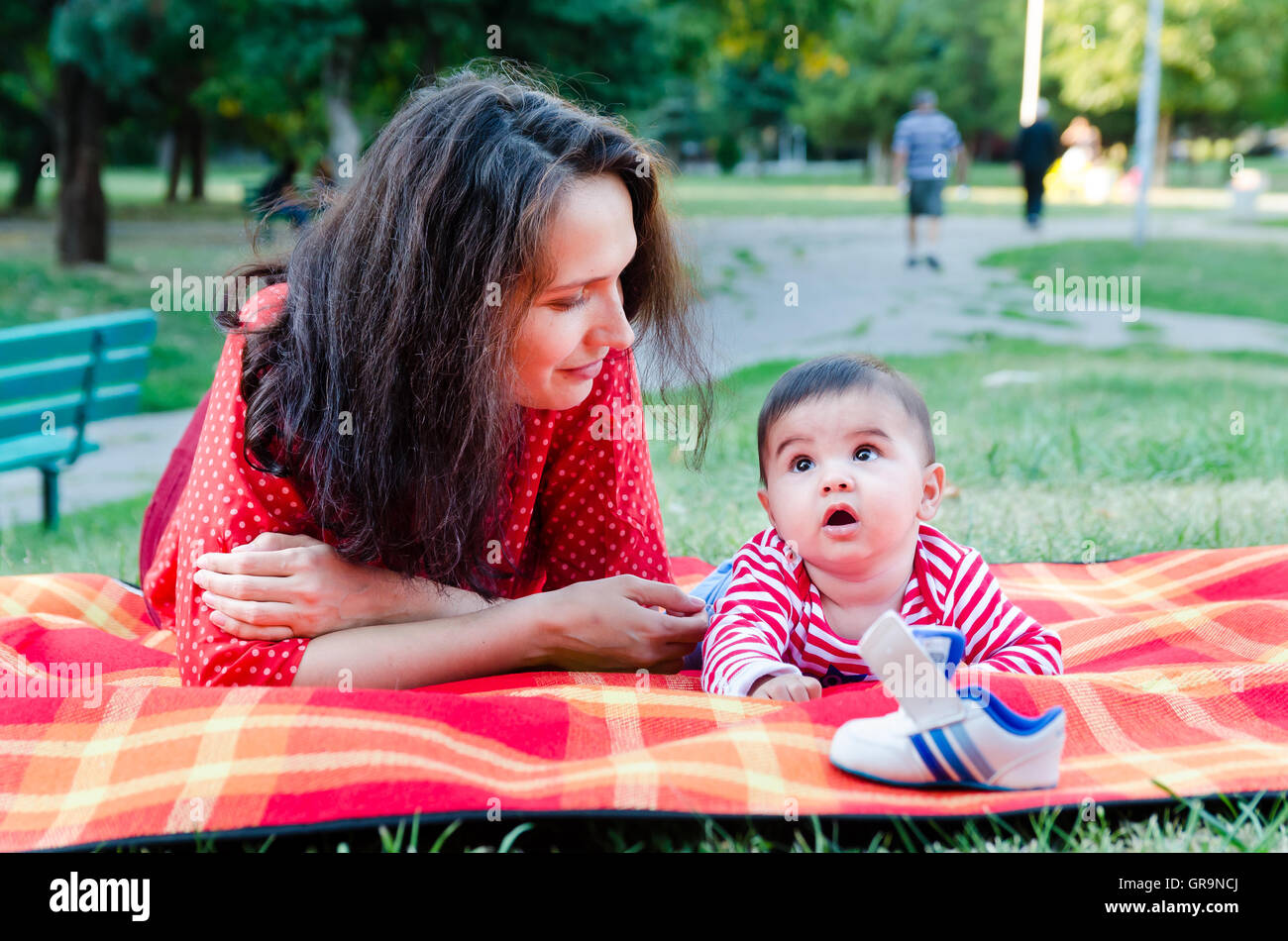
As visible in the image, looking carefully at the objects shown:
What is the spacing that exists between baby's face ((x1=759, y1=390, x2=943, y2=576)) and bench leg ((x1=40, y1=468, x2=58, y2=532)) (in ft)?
12.1

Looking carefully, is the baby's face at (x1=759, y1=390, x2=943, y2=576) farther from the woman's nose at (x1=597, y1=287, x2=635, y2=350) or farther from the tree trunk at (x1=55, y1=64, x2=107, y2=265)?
the tree trunk at (x1=55, y1=64, x2=107, y2=265)

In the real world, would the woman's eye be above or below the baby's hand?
above

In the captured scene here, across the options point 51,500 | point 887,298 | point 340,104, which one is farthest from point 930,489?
point 340,104

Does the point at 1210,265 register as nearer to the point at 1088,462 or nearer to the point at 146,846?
the point at 1088,462

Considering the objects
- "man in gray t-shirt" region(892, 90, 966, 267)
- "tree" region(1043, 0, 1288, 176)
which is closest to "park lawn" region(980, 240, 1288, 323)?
"man in gray t-shirt" region(892, 90, 966, 267)

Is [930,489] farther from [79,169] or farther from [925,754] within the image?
[79,169]

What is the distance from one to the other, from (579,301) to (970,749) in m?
1.03

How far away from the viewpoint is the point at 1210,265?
49.1 feet

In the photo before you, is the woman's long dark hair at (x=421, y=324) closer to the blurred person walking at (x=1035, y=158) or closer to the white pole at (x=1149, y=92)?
the white pole at (x=1149, y=92)

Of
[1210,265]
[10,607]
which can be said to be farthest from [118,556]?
[1210,265]

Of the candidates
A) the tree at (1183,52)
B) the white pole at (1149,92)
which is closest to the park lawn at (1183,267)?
the white pole at (1149,92)

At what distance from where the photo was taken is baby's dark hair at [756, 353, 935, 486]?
244cm

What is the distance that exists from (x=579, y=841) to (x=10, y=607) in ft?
6.63

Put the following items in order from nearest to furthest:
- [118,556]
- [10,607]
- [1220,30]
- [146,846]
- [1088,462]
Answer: [146,846] < [10,607] < [118,556] < [1088,462] < [1220,30]
